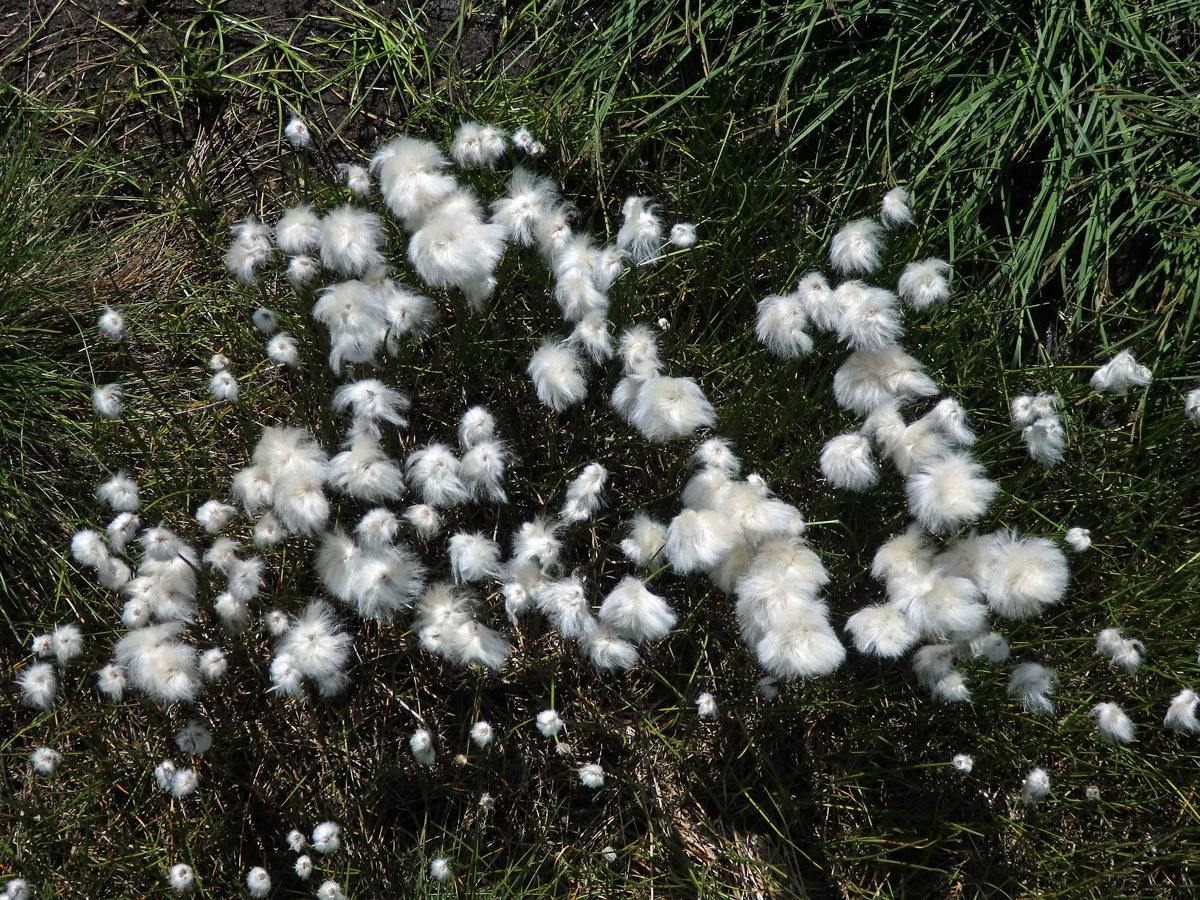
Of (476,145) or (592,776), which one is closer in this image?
(592,776)

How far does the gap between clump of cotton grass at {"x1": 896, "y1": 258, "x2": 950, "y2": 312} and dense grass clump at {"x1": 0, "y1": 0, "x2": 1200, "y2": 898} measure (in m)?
0.27

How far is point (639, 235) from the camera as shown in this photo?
230 cm

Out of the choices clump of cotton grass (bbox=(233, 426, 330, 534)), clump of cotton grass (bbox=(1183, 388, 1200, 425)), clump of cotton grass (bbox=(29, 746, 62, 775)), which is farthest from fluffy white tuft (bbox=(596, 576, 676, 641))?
clump of cotton grass (bbox=(29, 746, 62, 775))

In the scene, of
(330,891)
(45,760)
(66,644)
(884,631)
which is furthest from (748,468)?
(45,760)

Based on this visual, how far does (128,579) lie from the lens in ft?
7.90

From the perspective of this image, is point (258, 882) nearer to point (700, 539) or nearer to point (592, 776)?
point (592, 776)

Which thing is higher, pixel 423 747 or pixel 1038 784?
pixel 1038 784

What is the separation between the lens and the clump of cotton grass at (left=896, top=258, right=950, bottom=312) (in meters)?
2.14

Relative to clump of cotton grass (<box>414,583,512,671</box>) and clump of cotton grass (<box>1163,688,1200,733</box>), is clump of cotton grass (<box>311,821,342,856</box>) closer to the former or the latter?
clump of cotton grass (<box>414,583,512,671</box>)

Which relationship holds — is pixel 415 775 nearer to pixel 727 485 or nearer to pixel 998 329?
Answer: pixel 727 485

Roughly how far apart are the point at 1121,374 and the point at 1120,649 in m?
0.65

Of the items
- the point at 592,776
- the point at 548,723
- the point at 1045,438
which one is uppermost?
the point at 1045,438

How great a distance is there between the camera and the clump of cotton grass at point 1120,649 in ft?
6.86

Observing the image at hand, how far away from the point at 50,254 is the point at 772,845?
8.93ft
